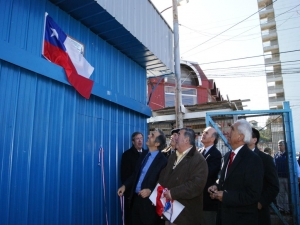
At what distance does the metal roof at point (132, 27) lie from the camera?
371 cm

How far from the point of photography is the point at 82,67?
3.84 meters


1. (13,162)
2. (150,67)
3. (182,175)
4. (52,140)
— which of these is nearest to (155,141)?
(182,175)

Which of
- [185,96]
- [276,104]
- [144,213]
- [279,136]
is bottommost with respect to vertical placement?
[144,213]

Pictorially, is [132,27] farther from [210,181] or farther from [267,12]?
[267,12]

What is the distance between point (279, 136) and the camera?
5125 millimetres

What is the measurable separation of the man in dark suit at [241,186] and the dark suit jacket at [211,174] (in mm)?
877

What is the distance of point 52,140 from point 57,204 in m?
0.90

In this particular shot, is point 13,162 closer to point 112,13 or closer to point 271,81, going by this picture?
point 112,13

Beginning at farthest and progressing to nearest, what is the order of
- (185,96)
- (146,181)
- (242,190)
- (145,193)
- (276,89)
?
(276,89), (185,96), (146,181), (145,193), (242,190)

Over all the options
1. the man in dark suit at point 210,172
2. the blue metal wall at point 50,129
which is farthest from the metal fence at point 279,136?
the blue metal wall at point 50,129

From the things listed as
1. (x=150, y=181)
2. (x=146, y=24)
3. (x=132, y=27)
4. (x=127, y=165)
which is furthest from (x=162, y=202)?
(x=146, y=24)

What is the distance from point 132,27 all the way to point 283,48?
118ft

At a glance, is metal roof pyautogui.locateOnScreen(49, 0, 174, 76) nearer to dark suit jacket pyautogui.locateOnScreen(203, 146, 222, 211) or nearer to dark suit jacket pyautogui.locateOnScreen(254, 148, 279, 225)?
dark suit jacket pyautogui.locateOnScreen(203, 146, 222, 211)

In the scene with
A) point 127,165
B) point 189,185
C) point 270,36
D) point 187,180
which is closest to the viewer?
point 189,185
